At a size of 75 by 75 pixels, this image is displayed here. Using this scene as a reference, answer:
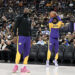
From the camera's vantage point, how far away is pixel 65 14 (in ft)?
58.2

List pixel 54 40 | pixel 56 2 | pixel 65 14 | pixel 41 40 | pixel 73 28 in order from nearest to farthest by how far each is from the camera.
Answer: pixel 54 40
pixel 41 40
pixel 73 28
pixel 65 14
pixel 56 2

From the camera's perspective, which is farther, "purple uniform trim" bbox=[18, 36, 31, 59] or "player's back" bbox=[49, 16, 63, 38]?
"player's back" bbox=[49, 16, 63, 38]

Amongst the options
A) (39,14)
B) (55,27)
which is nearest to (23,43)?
(55,27)

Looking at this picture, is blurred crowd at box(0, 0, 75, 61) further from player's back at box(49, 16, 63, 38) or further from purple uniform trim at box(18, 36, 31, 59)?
purple uniform trim at box(18, 36, 31, 59)

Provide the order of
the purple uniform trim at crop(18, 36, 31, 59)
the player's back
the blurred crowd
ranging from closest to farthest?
1. the purple uniform trim at crop(18, 36, 31, 59)
2. the player's back
3. the blurred crowd

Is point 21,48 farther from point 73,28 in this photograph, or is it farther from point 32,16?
point 32,16

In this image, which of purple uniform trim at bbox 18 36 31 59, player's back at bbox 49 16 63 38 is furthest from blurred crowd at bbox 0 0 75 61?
purple uniform trim at bbox 18 36 31 59

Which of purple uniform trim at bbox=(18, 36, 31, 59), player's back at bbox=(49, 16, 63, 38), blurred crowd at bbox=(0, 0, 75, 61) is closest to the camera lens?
purple uniform trim at bbox=(18, 36, 31, 59)

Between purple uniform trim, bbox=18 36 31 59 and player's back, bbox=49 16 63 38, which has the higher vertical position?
player's back, bbox=49 16 63 38

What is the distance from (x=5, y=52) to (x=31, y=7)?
8.93 metres

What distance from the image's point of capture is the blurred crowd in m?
15.0

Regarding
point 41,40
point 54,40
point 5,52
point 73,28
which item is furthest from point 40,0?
point 54,40

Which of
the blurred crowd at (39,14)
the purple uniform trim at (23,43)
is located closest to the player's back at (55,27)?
the purple uniform trim at (23,43)

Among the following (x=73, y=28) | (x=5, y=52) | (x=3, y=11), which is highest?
(x=3, y=11)
